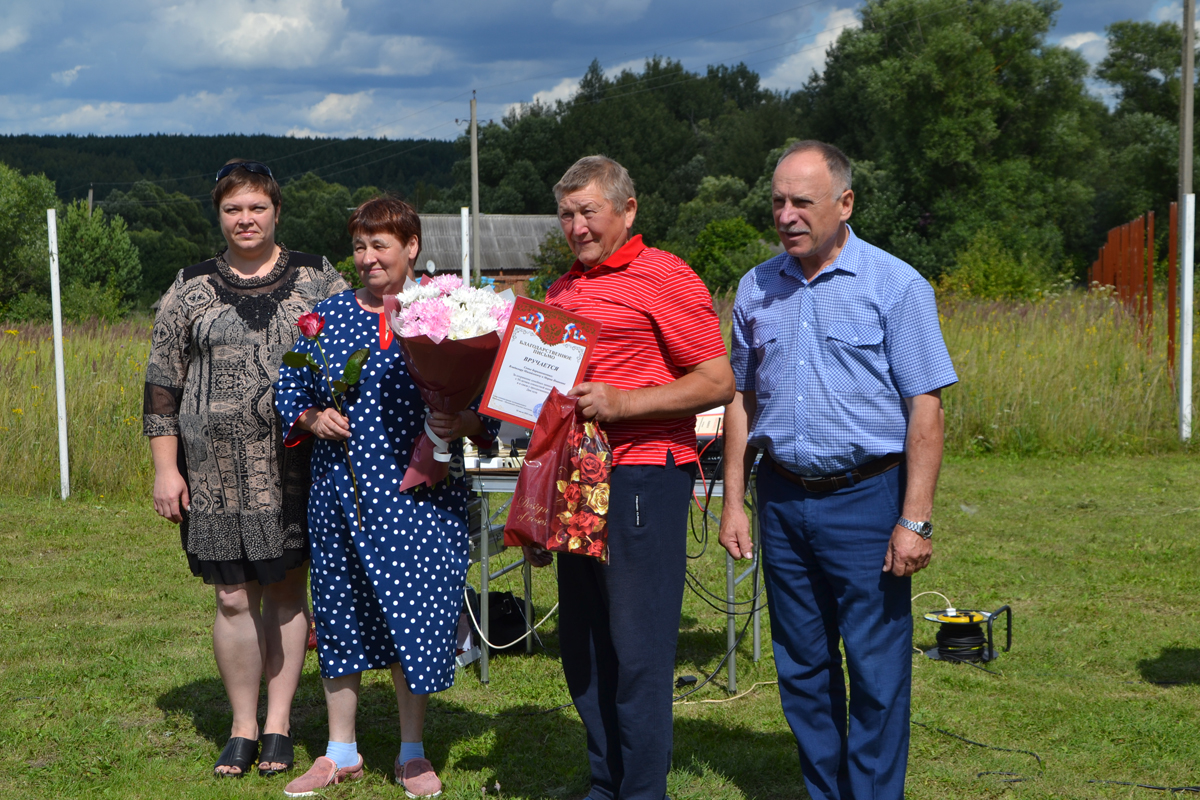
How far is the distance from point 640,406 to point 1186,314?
9.53m

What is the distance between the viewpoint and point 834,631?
318 cm

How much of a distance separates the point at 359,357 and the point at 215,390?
0.69 meters

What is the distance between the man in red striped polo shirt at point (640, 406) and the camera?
298 centimetres

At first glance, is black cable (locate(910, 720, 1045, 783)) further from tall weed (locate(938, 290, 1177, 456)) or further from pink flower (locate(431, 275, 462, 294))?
tall weed (locate(938, 290, 1177, 456))

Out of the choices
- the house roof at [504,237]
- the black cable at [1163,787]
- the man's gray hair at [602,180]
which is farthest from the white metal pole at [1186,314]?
the house roof at [504,237]

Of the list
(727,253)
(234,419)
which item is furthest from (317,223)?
(234,419)

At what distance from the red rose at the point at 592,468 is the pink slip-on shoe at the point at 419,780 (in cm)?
137

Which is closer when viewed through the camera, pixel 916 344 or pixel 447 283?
pixel 916 344

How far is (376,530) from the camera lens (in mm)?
3338

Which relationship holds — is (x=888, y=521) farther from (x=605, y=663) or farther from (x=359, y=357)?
(x=359, y=357)

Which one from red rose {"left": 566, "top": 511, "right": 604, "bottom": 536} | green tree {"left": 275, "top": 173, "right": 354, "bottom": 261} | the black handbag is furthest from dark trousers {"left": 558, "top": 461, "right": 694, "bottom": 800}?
green tree {"left": 275, "top": 173, "right": 354, "bottom": 261}

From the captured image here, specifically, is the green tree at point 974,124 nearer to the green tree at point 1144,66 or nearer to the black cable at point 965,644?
the green tree at point 1144,66

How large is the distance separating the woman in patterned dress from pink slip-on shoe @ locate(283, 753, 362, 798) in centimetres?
23

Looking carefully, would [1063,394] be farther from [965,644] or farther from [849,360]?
[849,360]
